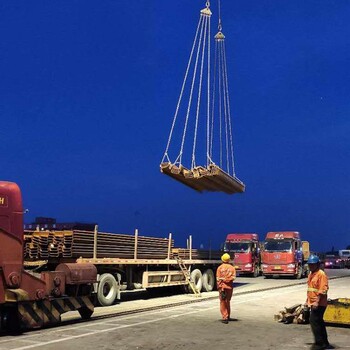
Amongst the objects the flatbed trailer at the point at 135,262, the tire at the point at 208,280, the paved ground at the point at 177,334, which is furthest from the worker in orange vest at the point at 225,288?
the tire at the point at 208,280

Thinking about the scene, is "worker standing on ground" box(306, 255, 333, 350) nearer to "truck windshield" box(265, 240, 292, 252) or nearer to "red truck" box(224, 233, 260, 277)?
"truck windshield" box(265, 240, 292, 252)

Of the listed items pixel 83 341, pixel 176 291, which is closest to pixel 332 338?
pixel 83 341

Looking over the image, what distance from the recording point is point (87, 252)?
14516 mm

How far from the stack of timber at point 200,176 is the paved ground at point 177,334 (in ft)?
12.8

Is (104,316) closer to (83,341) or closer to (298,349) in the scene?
(83,341)

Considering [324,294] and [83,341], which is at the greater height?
[324,294]

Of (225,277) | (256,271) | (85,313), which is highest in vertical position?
(256,271)

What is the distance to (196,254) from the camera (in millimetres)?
20797

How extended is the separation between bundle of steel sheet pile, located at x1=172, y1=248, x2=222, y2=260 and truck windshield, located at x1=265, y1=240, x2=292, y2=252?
959 centimetres

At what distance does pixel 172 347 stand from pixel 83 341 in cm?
167

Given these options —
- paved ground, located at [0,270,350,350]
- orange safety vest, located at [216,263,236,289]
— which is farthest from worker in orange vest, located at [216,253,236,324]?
paved ground, located at [0,270,350,350]

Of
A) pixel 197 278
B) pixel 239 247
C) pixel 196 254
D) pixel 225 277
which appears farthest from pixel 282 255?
pixel 225 277

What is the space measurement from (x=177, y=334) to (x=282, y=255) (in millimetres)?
21737

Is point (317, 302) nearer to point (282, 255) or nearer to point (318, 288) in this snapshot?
point (318, 288)
